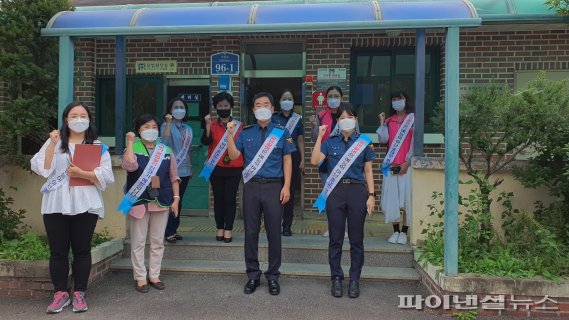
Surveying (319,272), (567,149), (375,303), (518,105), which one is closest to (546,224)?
(567,149)

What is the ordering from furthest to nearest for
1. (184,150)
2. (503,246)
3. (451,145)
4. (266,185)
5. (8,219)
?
(184,150) < (8,219) < (503,246) < (266,185) < (451,145)

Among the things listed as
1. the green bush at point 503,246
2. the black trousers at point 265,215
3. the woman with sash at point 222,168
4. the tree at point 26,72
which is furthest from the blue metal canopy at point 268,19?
the green bush at point 503,246

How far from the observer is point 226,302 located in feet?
14.1

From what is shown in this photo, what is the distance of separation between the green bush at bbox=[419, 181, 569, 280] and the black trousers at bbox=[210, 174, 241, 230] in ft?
7.04

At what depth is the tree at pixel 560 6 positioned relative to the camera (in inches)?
191

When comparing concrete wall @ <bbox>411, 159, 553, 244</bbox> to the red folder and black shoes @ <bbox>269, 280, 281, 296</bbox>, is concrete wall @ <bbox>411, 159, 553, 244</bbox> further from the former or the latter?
the red folder

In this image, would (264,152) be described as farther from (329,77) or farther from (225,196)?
(329,77)

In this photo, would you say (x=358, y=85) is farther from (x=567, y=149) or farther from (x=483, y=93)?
(x=567, y=149)

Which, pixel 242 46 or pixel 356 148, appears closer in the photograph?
pixel 356 148

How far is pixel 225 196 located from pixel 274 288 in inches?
51.8

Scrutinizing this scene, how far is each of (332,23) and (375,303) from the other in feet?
8.76

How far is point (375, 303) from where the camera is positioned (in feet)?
14.1

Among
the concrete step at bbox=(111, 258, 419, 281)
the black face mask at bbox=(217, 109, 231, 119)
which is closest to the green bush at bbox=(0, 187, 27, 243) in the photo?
the concrete step at bbox=(111, 258, 419, 281)

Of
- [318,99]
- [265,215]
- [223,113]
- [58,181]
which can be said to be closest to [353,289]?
[265,215]
